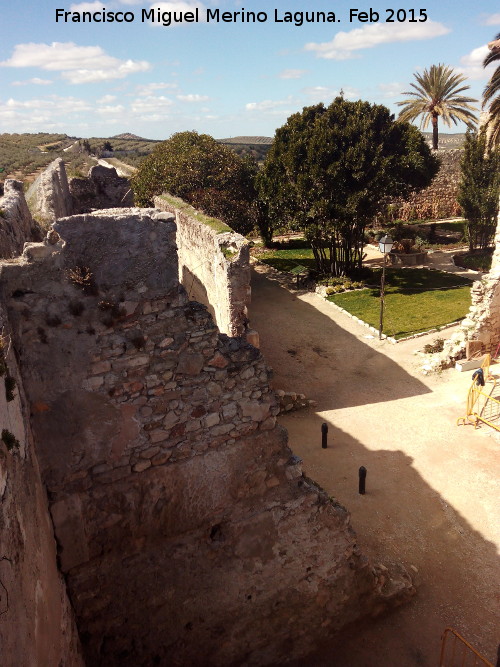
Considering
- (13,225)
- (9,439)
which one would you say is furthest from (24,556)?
(13,225)

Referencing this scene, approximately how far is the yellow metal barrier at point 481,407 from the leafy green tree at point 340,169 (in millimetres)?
10146

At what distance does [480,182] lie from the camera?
24.4 m

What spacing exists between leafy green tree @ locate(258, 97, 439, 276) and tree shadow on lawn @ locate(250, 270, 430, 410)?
164 inches

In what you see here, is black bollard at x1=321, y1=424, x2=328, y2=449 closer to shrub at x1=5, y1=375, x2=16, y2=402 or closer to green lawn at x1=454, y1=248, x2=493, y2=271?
shrub at x1=5, y1=375, x2=16, y2=402

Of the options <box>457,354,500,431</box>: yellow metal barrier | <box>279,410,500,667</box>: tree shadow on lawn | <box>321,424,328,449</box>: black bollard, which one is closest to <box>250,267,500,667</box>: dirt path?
<box>279,410,500,667</box>: tree shadow on lawn

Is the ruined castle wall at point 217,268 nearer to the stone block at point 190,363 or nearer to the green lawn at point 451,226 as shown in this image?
the stone block at point 190,363

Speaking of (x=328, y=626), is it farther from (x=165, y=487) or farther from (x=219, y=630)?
(x=165, y=487)

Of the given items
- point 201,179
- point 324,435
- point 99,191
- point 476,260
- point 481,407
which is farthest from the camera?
point 476,260

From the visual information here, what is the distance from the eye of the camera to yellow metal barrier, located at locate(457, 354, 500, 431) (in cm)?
1149

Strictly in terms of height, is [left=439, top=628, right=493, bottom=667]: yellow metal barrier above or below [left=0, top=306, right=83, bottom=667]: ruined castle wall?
below

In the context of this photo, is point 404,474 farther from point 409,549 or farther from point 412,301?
point 412,301

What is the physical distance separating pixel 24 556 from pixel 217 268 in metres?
10.3

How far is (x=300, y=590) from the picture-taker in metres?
6.20

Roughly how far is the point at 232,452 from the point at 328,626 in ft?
9.93
